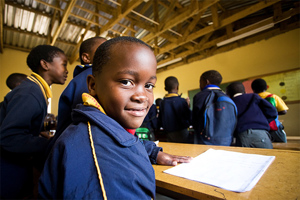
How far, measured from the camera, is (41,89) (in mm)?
1174

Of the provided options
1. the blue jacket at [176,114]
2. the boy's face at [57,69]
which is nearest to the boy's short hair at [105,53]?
the boy's face at [57,69]

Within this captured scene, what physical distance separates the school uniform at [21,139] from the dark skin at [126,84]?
0.65 meters

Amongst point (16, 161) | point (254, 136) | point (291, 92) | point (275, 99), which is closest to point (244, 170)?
A: point (16, 161)

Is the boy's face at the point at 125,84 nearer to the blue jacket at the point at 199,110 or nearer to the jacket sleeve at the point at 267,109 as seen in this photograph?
the blue jacket at the point at 199,110

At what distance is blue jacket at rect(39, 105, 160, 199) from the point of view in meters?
0.40

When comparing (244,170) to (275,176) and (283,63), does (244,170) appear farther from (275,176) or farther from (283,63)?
(283,63)

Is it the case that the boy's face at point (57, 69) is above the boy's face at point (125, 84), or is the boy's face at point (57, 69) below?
Result: above

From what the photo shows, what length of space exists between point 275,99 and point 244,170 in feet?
8.52

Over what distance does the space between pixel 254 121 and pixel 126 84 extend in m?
1.93

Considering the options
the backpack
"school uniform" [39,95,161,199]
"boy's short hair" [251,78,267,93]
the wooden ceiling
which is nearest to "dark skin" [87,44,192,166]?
"school uniform" [39,95,161,199]

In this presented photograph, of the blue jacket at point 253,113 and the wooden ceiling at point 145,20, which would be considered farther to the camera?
the wooden ceiling at point 145,20

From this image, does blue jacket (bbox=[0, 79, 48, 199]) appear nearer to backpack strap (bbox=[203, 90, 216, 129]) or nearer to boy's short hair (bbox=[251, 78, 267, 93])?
backpack strap (bbox=[203, 90, 216, 129])

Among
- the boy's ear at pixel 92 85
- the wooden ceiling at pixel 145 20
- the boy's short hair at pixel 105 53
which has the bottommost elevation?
the boy's ear at pixel 92 85

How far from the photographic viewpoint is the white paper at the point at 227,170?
0.55 meters
